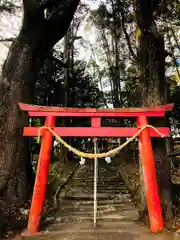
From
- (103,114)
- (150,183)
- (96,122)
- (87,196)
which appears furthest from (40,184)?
(87,196)

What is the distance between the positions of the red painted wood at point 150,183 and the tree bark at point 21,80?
10.8 ft

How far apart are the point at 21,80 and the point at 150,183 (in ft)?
14.4

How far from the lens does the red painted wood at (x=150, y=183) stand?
5398 millimetres

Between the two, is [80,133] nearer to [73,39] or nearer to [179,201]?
[179,201]

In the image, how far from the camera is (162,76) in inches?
279

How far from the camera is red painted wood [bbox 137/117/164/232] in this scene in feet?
17.7

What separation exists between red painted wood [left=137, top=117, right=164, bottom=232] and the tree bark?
10.8ft

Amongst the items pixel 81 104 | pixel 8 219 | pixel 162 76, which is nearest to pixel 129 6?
pixel 162 76

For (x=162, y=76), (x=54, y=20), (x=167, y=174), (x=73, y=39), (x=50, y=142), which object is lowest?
(x=167, y=174)

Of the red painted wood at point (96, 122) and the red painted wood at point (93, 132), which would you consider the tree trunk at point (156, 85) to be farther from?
the red painted wood at point (96, 122)

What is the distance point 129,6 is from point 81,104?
12.6 metres

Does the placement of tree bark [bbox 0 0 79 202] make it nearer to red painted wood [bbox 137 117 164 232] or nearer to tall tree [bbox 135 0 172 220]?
tall tree [bbox 135 0 172 220]

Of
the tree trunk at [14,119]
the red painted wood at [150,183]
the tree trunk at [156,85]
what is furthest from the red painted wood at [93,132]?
the tree trunk at [14,119]

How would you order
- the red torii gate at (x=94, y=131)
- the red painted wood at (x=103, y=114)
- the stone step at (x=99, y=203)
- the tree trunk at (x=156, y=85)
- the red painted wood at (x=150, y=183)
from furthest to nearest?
the stone step at (x=99, y=203), the tree trunk at (x=156, y=85), the red painted wood at (x=103, y=114), the red torii gate at (x=94, y=131), the red painted wood at (x=150, y=183)
